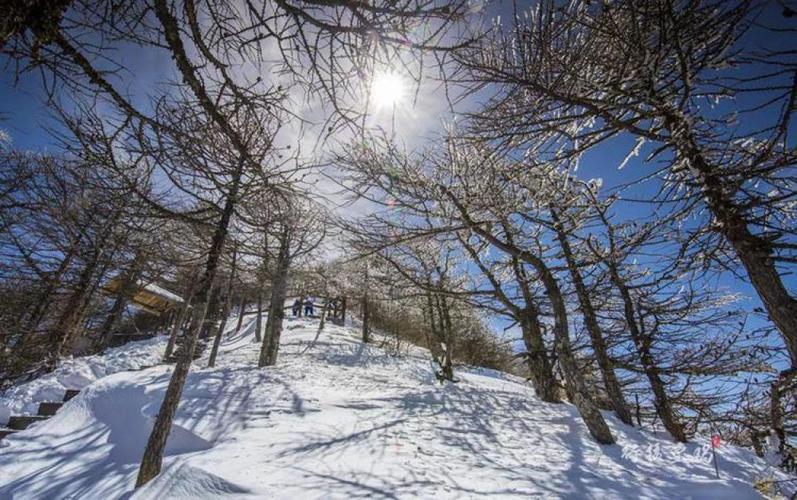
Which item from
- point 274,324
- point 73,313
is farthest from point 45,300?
point 274,324

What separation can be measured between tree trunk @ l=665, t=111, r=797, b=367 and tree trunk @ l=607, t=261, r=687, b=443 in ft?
9.16

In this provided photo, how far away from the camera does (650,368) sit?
6.10m

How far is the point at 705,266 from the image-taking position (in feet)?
9.54

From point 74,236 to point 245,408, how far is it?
9.48m

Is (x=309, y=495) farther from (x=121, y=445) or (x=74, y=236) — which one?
(x=74, y=236)

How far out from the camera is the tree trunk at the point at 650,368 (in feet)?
16.9

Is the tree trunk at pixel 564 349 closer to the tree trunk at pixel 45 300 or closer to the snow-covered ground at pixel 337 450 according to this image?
the snow-covered ground at pixel 337 450

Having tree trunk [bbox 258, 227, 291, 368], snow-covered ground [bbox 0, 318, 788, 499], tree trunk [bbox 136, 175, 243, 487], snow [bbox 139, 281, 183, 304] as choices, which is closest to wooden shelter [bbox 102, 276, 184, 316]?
snow [bbox 139, 281, 183, 304]

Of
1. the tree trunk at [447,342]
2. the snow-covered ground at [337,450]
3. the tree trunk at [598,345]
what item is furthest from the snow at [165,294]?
the tree trunk at [598,345]

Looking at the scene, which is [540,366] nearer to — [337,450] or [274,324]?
[337,450]

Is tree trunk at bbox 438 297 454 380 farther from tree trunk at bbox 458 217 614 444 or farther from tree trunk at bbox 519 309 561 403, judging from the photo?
tree trunk at bbox 458 217 614 444

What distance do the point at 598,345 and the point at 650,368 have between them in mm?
915

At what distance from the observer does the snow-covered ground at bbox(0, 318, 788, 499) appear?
9.44 feet

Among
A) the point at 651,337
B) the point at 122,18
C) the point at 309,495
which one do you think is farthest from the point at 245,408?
the point at 651,337
